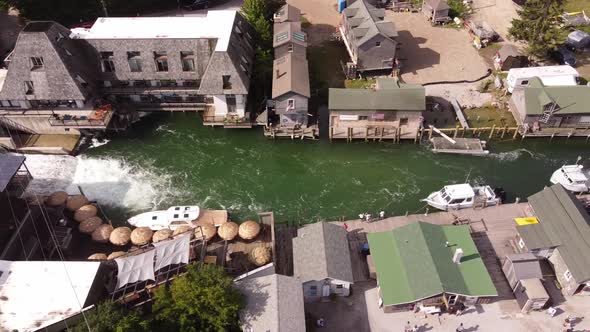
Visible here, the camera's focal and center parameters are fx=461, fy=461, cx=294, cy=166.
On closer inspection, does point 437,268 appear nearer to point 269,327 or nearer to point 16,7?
point 269,327

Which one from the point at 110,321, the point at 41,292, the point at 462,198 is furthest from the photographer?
the point at 462,198

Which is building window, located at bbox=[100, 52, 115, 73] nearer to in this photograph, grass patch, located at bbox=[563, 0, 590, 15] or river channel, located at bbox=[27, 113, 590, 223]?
river channel, located at bbox=[27, 113, 590, 223]

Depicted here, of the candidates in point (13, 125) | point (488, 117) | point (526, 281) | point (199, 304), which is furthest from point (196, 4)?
point (526, 281)

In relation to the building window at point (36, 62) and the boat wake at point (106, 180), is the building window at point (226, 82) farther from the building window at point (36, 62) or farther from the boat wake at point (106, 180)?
the building window at point (36, 62)

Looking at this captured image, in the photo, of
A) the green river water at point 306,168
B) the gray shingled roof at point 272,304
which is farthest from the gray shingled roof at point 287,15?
the gray shingled roof at point 272,304

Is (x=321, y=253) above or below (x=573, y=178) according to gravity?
below

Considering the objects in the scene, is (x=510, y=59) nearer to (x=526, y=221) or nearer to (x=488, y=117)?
(x=488, y=117)
